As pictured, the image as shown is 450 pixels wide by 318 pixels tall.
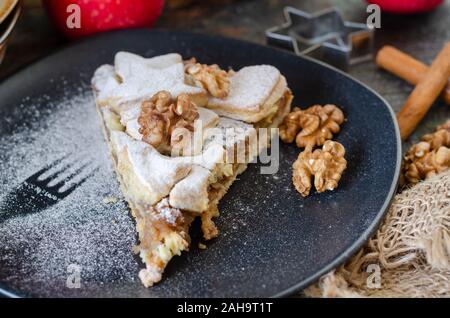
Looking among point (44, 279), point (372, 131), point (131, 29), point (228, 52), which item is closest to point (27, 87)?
point (131, 29)

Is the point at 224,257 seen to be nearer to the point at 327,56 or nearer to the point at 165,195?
the point at 165,195

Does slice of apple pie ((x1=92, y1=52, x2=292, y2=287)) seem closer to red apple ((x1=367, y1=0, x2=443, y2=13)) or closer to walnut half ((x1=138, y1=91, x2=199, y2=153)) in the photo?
walnut half ((x1=138, y1=91, x2=199, y2=153))

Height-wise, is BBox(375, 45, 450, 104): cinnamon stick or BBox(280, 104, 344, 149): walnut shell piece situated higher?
BBox(280, 104, 344, 149): walnut shell piece

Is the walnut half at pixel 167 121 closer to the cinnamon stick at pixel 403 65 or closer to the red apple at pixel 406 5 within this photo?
the cinnamon stick at pixel 403 65

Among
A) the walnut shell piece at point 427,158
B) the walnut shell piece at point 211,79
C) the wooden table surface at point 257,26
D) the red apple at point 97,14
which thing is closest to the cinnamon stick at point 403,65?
the wooden table surface at point 257,26

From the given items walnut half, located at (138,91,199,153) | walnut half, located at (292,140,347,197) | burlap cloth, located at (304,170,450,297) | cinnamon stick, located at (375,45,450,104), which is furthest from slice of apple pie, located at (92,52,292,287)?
cinnamon stick, located at (375,45,450,104)
